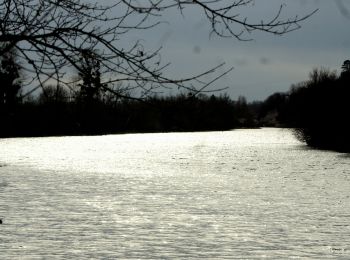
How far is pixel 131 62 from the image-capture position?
4.44 metres

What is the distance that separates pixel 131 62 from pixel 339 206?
6938 millimetres

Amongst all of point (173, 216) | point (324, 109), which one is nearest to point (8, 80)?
point (173, 216)

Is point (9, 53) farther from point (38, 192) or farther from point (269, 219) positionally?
point (38, 192)

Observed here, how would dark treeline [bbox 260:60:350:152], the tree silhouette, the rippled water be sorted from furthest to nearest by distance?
dark treeline [bbox 260:60:350:152], the rippled water, the tree silhouette

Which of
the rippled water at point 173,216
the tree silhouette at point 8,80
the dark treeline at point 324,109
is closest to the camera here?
the tree silhouette at point 8,80

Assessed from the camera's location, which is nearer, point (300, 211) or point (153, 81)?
point (153, 81)

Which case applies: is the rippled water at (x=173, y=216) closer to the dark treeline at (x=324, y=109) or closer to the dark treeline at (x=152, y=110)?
the dark treeline at (x=152, y=110)

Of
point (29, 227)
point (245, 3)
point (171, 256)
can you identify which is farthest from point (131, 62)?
point (29, 227)

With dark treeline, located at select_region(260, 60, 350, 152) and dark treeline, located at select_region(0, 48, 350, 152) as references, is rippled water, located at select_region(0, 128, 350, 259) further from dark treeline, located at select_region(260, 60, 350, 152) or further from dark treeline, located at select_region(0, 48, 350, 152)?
dark treeline, located at select_region(260, 60, 350, 152)

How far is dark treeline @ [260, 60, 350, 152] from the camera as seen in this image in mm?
31250

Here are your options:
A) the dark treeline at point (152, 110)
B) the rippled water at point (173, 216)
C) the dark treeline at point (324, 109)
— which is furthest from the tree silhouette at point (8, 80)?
the dark treeline at point (324, 109)

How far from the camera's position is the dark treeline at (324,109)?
31.2 m

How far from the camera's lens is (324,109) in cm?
3194

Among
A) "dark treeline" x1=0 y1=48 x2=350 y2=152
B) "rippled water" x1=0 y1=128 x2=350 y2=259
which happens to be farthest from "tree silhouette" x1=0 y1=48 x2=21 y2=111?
"rippled water" x1=0 y1=128 x2=350 y2=259
